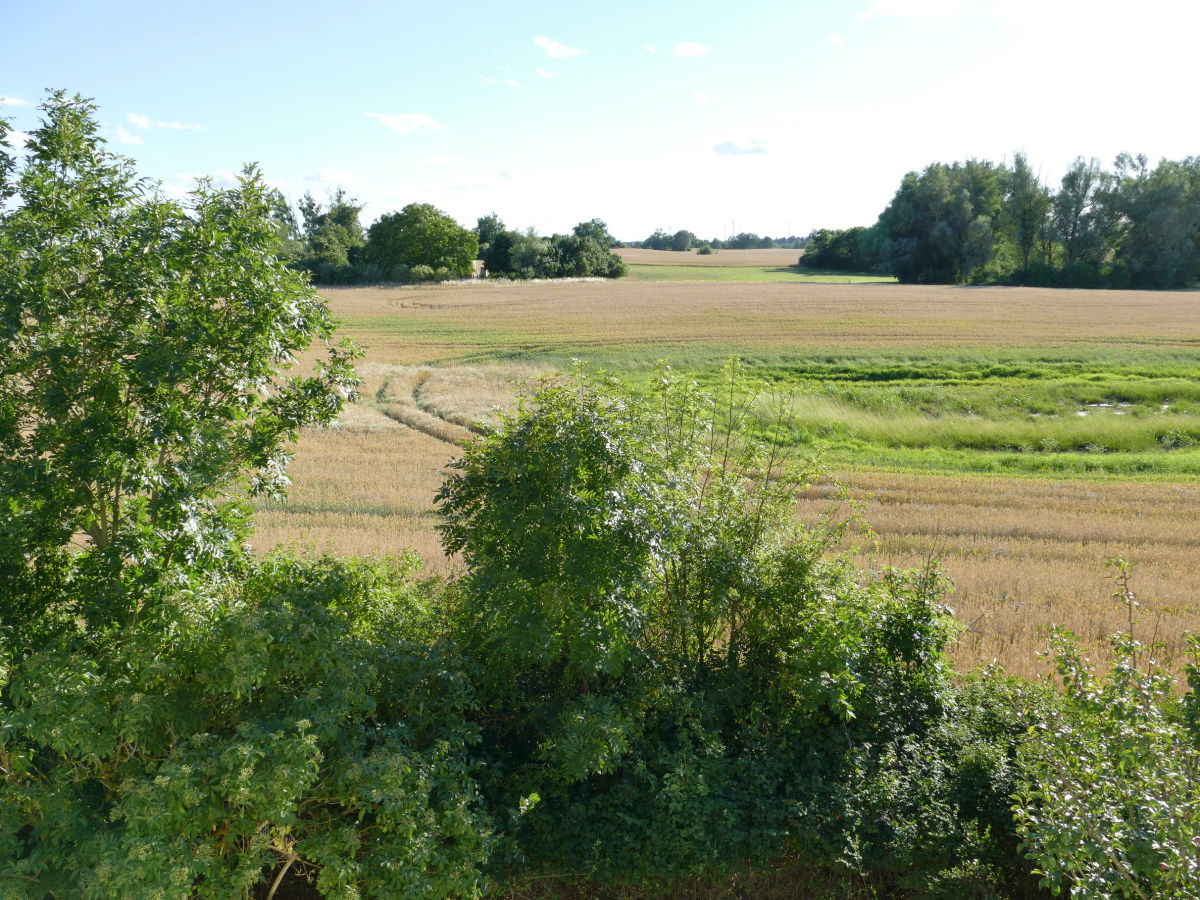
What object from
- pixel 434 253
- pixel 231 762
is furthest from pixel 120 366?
pixel 434 253

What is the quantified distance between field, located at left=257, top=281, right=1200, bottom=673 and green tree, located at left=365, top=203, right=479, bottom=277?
25123 mm

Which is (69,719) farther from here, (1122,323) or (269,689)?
(1122,323)

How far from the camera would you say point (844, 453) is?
79.3 feet

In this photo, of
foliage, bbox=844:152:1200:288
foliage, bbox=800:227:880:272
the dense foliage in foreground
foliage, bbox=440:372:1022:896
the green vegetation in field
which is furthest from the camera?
foliage, bbox=800:227:880:272

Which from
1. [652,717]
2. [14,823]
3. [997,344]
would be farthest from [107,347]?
[997,344]

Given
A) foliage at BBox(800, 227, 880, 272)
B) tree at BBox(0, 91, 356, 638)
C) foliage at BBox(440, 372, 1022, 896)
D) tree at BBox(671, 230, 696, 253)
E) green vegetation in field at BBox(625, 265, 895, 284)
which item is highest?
tree at BBox(671, 230, 696, 253)

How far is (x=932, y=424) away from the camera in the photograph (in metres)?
26.9

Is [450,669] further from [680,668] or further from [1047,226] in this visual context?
[1047,226]

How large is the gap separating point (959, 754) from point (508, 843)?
4268mm

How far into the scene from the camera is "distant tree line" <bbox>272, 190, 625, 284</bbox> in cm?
8338

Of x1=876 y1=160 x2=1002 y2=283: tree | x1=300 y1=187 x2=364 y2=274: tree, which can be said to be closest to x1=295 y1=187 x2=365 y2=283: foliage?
x1=300 y1=187 x2=364 y2=274: tree

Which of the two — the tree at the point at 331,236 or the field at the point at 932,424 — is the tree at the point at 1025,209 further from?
the tree at the point at 331,236

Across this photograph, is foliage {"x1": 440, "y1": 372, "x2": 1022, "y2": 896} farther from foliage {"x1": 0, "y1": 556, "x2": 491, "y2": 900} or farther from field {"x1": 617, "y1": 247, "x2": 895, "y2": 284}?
field {"x1": 617, "y1": 247, "x2": 895, "y2": 284}

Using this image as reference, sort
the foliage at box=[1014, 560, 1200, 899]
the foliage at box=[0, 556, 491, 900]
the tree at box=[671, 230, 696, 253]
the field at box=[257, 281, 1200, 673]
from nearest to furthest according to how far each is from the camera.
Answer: the foliage at box=[1014, 560, 1200, 899] < the foliage at box=[0, 556, 491, 900] < the field at box=[257, 281, 1200, 673] < the tree at box=[671, 230, 696, 253]
